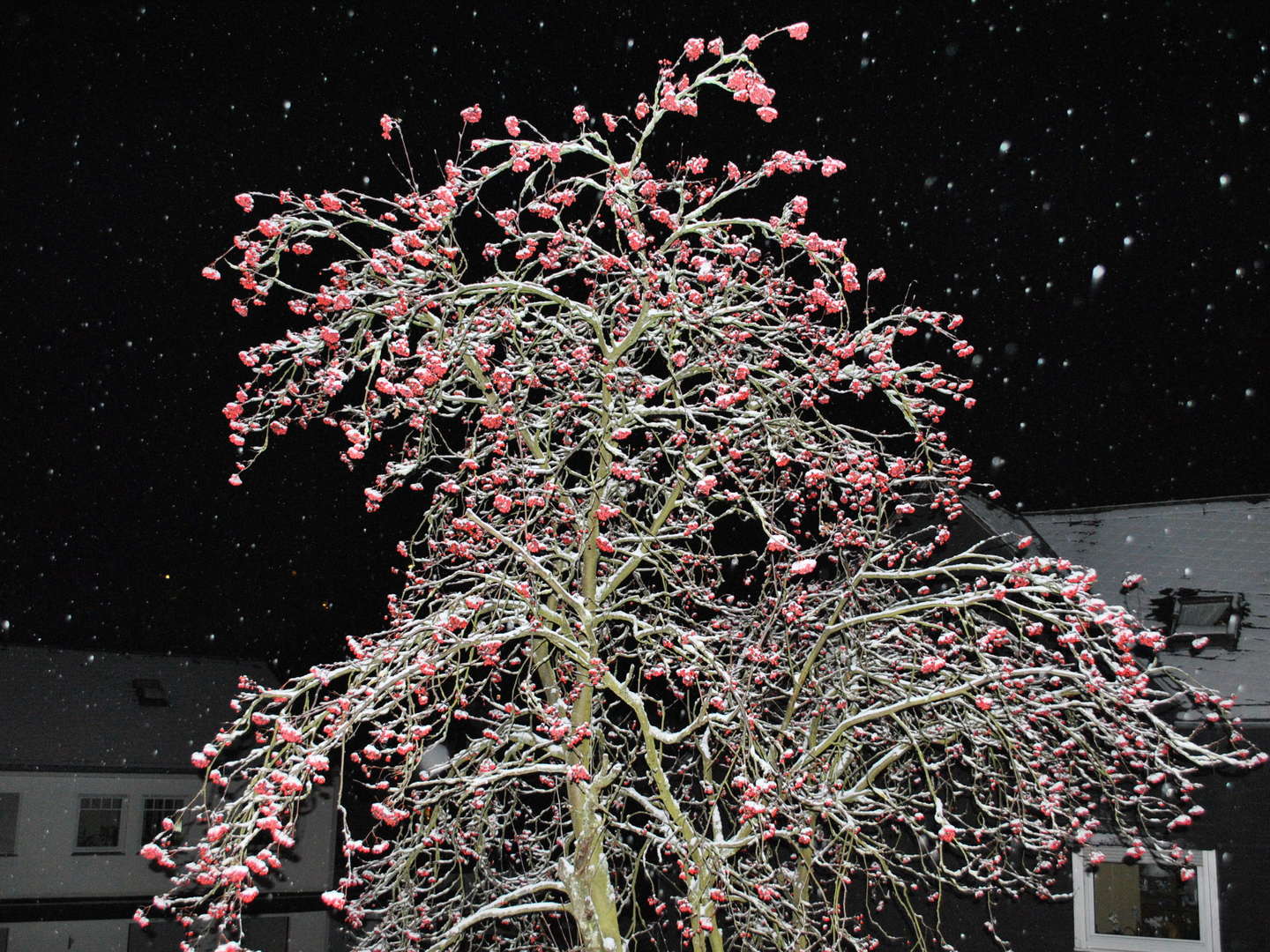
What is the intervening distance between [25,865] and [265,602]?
20.8 feet

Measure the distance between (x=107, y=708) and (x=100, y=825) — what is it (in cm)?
223

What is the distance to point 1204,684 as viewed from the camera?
31.4 feet

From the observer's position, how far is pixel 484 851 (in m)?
6.75

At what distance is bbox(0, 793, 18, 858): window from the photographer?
15656 millimetres

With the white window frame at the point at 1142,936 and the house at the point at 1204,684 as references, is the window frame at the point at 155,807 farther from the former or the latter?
the white window frame at the point at 1142,936

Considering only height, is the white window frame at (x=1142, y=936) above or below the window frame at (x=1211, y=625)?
below

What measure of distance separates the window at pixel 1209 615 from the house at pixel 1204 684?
0.01 m

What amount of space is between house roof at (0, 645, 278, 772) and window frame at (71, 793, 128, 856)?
451mm

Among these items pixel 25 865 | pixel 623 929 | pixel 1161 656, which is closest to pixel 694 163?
pixel 1161 656

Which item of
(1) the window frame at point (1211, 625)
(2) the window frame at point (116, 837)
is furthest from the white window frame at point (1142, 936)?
(2) the window frame at point (116, 837)

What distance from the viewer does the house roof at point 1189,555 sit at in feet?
32.1

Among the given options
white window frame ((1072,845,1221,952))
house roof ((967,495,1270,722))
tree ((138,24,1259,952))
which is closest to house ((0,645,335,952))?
tree ((138,24,1259,952))

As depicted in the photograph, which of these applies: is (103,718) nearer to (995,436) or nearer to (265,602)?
(265,602)

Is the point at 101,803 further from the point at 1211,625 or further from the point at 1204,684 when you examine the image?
the point at 1211,625
